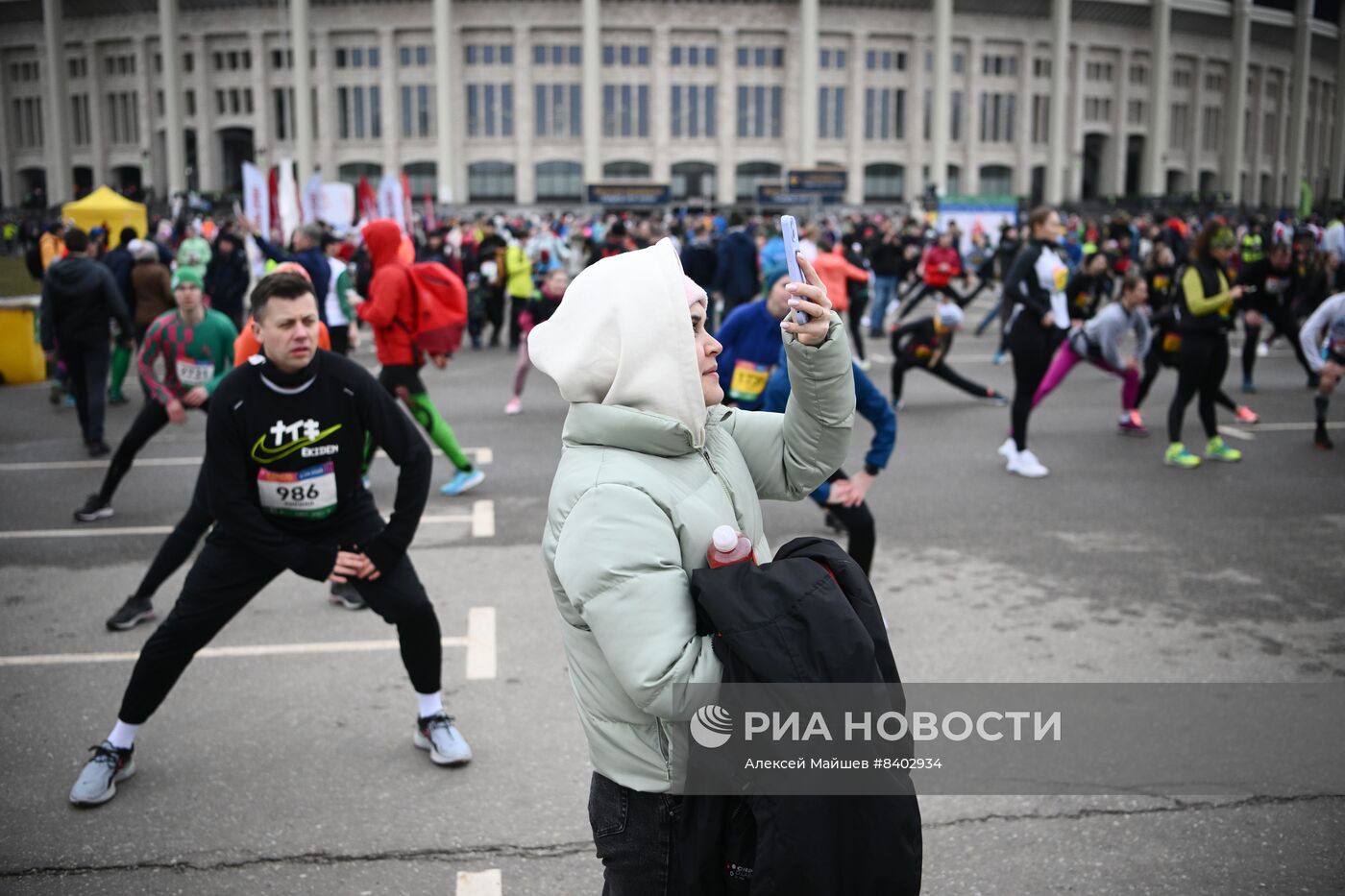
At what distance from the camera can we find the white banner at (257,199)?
18.7 m

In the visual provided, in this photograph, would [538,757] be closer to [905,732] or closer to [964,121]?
[905,732]

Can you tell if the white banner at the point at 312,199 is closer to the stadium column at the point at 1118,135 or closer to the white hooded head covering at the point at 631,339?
the white hooded head covering at the point at 631,339

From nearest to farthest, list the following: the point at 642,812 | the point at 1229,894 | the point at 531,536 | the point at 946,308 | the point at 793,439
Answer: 1. the point at 642,812
2. the point at 793,439
3. the point at 1229,894
4. the point at 531,536
5. the point at 946,308

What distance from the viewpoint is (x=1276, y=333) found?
1616 centimetres

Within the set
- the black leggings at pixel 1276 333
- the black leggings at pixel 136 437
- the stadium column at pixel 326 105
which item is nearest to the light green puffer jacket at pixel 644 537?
the black leggings at pixel 136 437

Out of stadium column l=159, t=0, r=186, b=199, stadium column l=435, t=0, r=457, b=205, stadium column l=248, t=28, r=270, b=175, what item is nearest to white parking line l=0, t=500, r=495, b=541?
stadium column l=435, t=0, r=457, b=205

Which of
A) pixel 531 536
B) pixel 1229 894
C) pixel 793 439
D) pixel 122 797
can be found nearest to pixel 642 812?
pixel 793 439

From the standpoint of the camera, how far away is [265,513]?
4125mm

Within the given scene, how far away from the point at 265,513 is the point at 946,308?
29.2 feet

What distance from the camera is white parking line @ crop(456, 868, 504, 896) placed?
3428 millimetres

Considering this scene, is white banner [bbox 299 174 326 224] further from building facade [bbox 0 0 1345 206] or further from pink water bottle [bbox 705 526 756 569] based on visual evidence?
building facade [bbox 0 0 1345 206]

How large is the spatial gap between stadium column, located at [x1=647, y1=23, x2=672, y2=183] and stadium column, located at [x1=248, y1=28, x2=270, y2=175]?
2208 cm

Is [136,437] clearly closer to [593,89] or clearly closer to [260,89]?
[593,89]

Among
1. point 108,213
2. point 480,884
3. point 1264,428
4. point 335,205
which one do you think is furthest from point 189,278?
point 108,213
